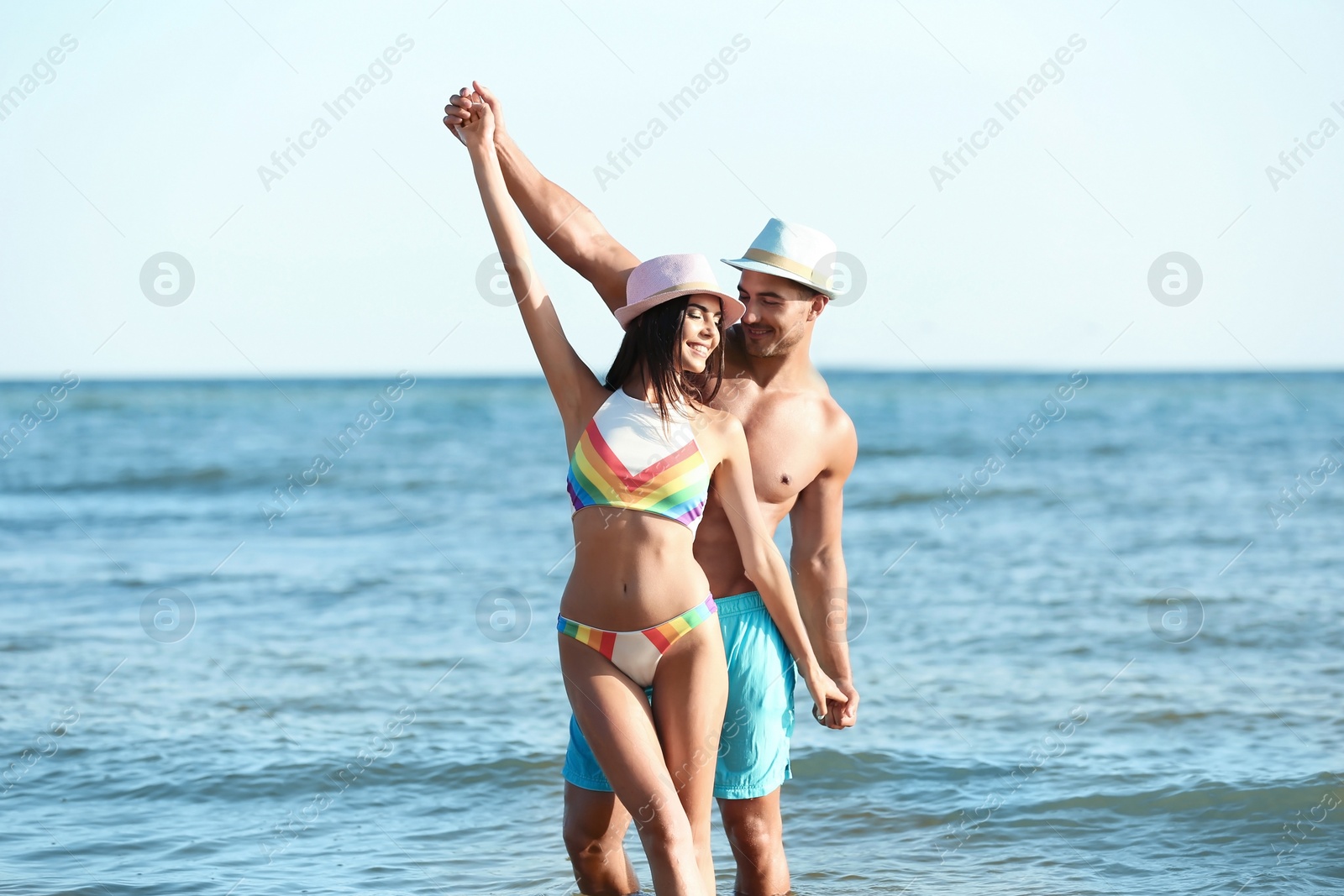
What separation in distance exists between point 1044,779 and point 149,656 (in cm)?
537

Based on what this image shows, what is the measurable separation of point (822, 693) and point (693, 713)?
0.47 meters

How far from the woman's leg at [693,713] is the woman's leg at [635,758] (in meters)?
0.04

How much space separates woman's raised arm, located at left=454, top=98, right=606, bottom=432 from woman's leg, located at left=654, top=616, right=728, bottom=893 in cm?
61

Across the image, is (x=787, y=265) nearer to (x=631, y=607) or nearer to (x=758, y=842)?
(x=631, y=607)

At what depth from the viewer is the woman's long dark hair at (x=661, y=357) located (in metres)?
→ 2.97

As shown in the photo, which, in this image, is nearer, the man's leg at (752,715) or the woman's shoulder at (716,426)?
the woman's shoulder at (716,426)

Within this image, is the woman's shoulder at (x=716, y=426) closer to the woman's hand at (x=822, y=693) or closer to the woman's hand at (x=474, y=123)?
the woman's hand at (x=822, y=693)

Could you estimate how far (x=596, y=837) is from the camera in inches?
139

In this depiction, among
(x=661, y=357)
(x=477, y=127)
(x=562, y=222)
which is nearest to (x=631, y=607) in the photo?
(x=661, y=357)

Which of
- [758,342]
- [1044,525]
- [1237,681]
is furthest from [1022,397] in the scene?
[758,342]

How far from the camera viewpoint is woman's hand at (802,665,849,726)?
10.7 ft

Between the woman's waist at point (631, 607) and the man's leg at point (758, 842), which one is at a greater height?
the woman's waist at point (631, 607)

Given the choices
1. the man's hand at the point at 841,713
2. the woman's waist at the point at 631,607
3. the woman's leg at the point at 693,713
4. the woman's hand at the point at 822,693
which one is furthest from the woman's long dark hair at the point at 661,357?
the man's hand at the point at 841,713

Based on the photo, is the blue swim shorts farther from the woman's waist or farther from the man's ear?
the man's ear
